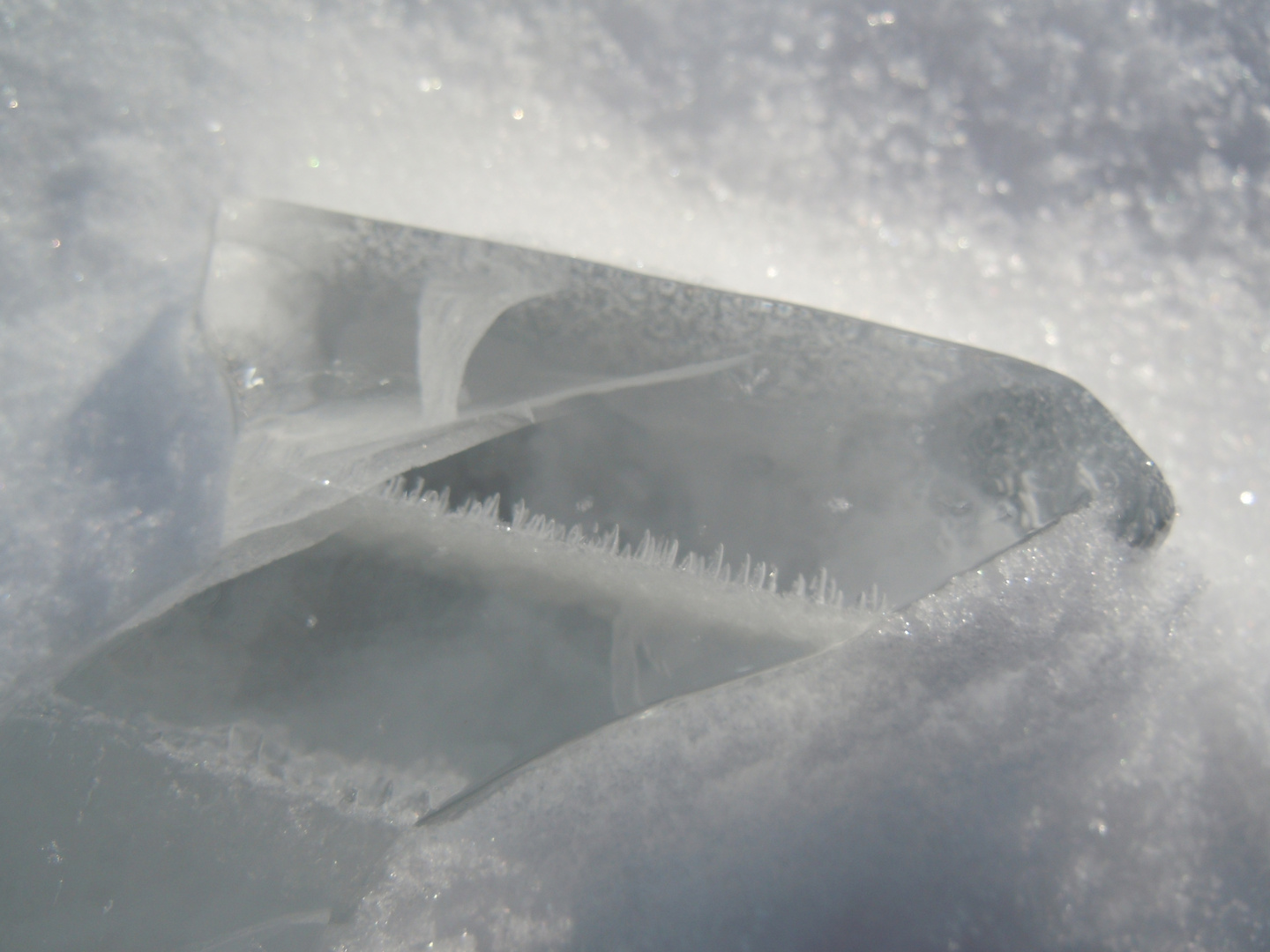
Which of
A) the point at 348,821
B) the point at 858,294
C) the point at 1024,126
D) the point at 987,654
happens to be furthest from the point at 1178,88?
the point at 348,821

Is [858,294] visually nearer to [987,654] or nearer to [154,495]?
[987,654]

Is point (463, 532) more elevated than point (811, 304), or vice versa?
point (811, 304)

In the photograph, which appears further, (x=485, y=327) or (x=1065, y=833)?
(x=485, y=327)
